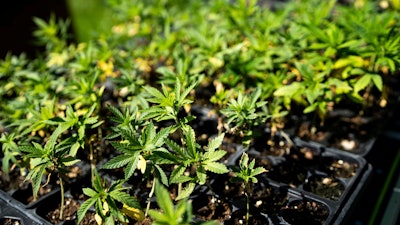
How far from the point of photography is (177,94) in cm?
138

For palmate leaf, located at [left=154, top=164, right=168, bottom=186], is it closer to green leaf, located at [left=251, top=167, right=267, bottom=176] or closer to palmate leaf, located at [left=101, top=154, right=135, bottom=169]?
palmate leaf, located at [left=101, top=154, right=135, bottom=169]

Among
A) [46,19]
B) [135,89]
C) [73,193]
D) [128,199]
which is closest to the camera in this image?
[128,199]

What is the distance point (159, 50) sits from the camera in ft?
7.06

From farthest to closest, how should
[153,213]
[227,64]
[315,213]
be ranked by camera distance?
[227,64], [315,213], [153,213]

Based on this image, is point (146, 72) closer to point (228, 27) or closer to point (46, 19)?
point (228, 27)

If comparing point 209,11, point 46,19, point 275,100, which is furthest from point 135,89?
point 46,19

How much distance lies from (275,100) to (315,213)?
1.77ft

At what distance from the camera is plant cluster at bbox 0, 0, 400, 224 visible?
1.26 metres

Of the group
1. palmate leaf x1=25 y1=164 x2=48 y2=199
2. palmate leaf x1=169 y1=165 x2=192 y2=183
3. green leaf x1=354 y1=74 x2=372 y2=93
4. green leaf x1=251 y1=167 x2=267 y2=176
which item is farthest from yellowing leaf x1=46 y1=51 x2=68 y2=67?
green leaf x1=354 y1=74 x2=372 y2=93

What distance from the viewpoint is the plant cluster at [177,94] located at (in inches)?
49.4

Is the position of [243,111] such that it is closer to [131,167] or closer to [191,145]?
[191,145]

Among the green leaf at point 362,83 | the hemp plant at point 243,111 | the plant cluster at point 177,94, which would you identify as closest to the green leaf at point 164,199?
the plant cluster at point 177,94

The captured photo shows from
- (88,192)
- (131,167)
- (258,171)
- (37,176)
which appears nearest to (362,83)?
(258,171)

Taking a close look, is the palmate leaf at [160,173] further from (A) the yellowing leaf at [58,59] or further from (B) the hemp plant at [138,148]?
(A) the yellowing leaf at [58,59]
